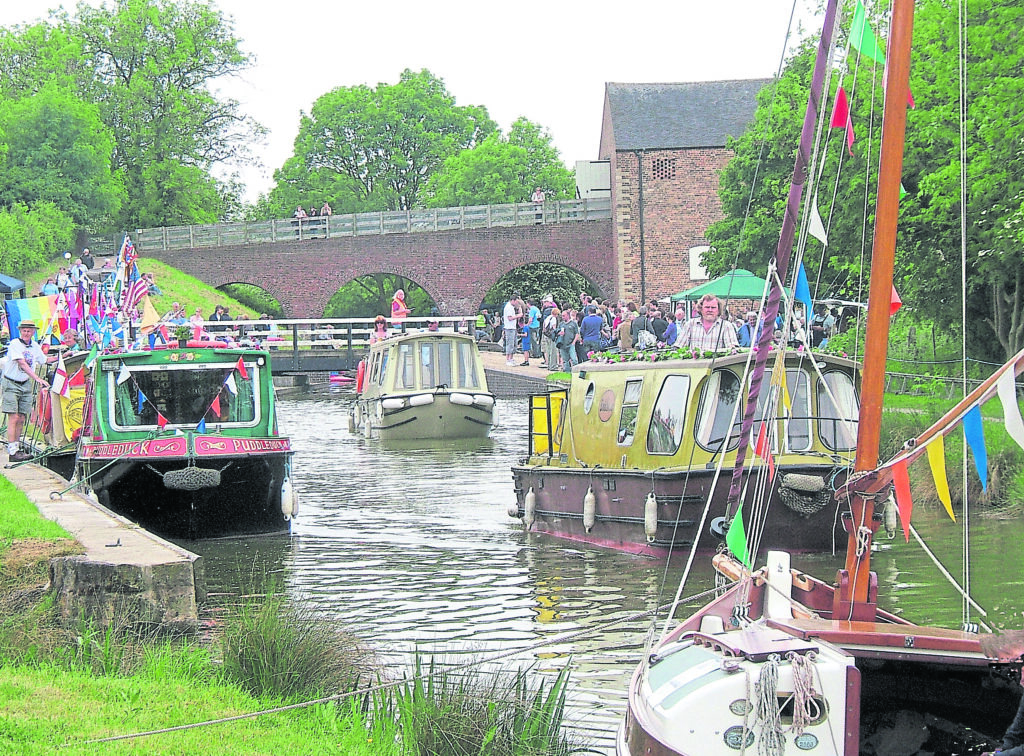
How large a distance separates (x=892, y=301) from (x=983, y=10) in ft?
49.9

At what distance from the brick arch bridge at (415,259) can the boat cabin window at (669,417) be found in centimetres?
4300

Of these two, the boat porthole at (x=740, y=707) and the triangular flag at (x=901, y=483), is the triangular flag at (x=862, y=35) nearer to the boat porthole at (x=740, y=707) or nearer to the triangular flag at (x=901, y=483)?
the triangular flag at (x=901, y=483)

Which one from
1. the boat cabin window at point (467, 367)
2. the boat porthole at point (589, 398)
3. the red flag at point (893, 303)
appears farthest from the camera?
the boat cabin window at point (467, 367)

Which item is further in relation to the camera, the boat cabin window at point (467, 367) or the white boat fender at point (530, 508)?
the boat cabin window at point (467, 367)

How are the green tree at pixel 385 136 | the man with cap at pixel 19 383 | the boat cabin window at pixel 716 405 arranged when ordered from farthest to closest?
the green tree at pixel 385 136 < the man with cap at pixel 19 383 < the boat cabin window at pixel 716 405

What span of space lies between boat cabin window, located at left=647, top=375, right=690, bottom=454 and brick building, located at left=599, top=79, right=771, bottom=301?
136ft

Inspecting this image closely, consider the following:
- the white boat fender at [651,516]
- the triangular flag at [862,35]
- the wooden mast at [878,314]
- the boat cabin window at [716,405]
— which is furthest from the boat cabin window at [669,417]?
the triangular flag at [862,35]

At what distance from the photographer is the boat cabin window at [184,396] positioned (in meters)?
16.1

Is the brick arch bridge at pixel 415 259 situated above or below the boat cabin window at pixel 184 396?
above

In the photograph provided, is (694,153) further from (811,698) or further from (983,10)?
(811,698)

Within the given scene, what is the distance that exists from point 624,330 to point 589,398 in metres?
11.5

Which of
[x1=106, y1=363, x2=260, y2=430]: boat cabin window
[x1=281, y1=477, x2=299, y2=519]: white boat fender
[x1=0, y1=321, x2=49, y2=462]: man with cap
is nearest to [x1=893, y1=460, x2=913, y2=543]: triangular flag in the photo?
[x1=281, y1=477, x2=299, y2=519]: white boat fender

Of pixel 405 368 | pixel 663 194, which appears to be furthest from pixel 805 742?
pixel 663 194

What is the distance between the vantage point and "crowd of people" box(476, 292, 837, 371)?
15.3 meters
